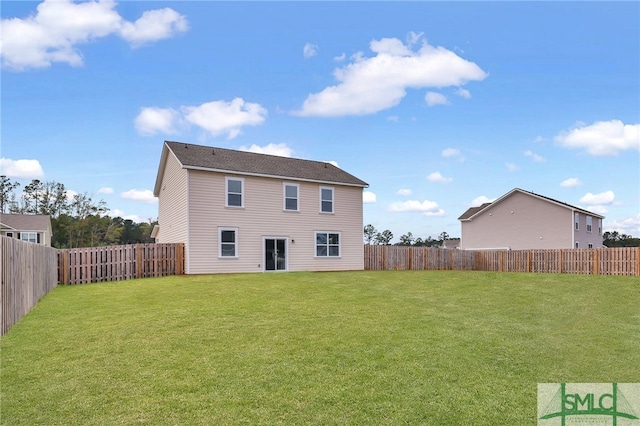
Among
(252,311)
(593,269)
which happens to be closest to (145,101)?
(252,311)

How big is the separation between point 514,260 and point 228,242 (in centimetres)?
1878

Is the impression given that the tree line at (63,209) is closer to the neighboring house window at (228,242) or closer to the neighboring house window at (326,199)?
the neighboring house window at (228,242)

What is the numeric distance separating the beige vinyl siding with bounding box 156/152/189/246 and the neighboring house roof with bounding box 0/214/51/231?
20.1 metres

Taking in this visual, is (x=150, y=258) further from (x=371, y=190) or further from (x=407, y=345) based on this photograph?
(x=407, y=345)

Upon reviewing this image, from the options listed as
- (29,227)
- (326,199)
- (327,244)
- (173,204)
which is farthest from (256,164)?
(29,227)

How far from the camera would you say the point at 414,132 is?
68.1 ft

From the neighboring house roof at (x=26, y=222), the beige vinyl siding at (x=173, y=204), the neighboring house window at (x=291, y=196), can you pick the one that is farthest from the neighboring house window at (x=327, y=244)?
the neighboring house roof at (x=26, y=222)

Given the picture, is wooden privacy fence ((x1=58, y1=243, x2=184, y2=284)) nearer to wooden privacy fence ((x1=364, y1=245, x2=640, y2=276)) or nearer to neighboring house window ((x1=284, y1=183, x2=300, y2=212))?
neighboring house window ((x1=284, y1=183, x2=300, y2=212))

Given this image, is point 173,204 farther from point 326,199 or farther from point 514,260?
point 514,260

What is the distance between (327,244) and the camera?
2367 centimetres

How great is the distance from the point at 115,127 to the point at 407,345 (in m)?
18.1

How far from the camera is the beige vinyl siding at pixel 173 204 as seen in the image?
784 inches

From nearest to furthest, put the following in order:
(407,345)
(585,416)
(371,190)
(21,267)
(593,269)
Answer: (585,416) < (407,345) < (21,267) < (593,269) < (371,190)

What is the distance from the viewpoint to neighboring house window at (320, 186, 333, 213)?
23609 millimetres
